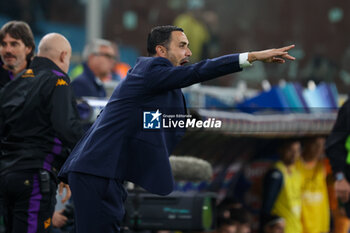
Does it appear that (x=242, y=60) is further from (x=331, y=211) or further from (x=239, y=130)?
(x=331, y=211)

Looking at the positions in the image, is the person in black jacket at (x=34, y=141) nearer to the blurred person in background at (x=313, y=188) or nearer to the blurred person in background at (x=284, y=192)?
the blurred person in background at (x=284, y=192)

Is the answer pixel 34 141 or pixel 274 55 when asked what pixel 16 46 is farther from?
pixel 274 55

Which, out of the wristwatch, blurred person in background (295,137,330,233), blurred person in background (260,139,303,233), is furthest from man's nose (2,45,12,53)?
blurred person in background (295,137,330,233)

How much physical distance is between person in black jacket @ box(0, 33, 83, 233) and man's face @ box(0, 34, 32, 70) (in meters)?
0.37

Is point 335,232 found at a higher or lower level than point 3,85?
lower

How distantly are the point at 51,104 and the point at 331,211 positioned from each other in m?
5.10

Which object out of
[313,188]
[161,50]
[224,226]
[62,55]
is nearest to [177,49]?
[161,50]

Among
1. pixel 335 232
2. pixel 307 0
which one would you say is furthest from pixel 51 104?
pixel 307 0

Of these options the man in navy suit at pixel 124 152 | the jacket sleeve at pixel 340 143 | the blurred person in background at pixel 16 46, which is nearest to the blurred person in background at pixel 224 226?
the jacket sleeve at pixel 340 143

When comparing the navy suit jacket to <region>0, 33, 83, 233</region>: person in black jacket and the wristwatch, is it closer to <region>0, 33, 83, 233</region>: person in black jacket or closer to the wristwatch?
<region>0, 33, 83, 233</region>: person in black jacket

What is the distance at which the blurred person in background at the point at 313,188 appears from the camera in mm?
8836

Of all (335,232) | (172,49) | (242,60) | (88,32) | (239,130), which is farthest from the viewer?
(335,232)

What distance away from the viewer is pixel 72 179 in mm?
4395

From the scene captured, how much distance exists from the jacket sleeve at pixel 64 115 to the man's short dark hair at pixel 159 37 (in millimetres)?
708
